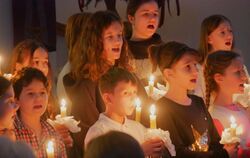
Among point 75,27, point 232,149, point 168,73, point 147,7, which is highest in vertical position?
point 147,7

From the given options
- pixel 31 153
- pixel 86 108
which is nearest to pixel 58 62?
pixel 86 108

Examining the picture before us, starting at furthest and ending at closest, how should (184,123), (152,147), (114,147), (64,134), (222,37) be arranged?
(222,37) < (184,123) < (64,134) < (152,147) < (114,147)

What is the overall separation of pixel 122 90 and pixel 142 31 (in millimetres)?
1101

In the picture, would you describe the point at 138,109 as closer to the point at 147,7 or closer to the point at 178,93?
the point at 178,93

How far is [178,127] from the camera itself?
3.96 metres

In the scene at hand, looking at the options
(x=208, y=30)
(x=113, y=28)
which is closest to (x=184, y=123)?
(x=113, y=28)

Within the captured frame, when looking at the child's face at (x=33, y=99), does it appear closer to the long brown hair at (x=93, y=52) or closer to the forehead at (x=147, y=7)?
the long brown hair at (x=93, y=52)

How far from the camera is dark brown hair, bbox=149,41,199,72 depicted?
4090mm

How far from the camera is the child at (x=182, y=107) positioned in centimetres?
393

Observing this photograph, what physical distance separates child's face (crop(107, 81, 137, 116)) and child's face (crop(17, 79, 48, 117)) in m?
0.40

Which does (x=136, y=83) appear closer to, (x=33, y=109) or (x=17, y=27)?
(x=33, y=109)

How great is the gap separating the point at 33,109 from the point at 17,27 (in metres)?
1.71

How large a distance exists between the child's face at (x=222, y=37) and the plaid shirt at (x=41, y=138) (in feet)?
5.77

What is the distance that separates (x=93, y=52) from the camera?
419 cm
